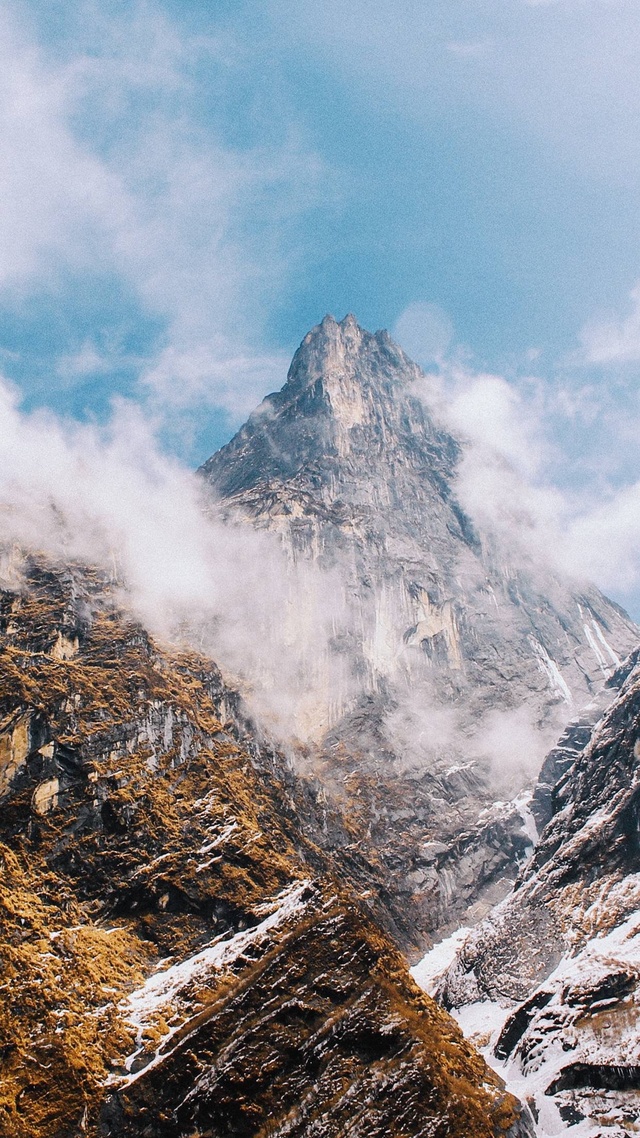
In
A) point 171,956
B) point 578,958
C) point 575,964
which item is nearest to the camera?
point 171,956

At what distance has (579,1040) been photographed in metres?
116

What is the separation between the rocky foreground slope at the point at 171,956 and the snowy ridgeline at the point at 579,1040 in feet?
74.5

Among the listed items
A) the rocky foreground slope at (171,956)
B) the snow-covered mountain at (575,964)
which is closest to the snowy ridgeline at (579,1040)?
the snow-covered mountain at (575,964)

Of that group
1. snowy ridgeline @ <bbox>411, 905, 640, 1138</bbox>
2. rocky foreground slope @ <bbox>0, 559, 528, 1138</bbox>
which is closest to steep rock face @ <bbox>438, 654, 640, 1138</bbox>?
snowy ridgeline @ <bbox>411, 905, 640, 1138</bbox>

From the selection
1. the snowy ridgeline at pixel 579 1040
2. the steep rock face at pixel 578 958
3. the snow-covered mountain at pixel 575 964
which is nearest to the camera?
the snowy ridgeline at pixel 579 1040

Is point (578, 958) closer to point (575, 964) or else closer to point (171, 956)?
point (575, 964)

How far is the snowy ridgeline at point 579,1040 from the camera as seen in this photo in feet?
346

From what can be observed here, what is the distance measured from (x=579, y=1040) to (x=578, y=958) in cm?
2367

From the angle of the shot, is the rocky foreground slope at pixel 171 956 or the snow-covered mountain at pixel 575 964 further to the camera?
the snow-covered mountain at pixel 575 964

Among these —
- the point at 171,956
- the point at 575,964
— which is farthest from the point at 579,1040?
the point at 171,956

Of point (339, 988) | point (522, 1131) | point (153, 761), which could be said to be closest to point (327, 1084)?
point (339, 988)

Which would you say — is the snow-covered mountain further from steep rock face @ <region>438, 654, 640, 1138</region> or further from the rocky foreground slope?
the rocky foreground slope

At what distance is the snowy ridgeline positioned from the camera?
105 meters

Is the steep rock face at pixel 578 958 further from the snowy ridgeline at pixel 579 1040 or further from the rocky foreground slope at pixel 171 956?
the rocky foreground slope at pixel 171 956
